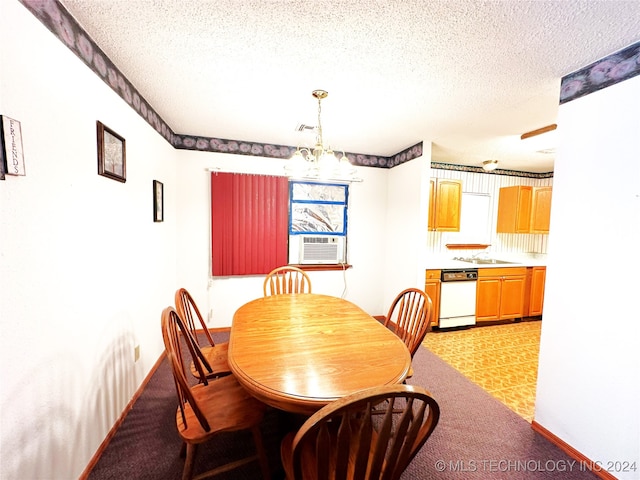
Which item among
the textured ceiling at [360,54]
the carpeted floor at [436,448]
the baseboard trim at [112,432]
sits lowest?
the carpeted floor at [436,448]

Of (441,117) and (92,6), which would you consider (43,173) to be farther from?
(441,117)

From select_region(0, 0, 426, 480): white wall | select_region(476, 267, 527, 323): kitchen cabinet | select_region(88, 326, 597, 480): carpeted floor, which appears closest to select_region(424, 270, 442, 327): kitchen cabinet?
select_region(476, 267, 527, 323): kitchen cabinet

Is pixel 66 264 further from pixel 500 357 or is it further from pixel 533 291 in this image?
pixel 533 291

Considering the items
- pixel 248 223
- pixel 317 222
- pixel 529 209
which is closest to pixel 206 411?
pixel 248 223

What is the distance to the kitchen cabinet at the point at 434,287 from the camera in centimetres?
325

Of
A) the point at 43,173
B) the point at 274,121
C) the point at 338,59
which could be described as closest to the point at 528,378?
the point at 338,59

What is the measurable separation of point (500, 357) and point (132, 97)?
406 centimetres

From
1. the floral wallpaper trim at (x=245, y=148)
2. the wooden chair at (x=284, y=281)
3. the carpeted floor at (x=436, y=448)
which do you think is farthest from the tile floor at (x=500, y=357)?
the floral wallpaper trim at (x=245, y=148)

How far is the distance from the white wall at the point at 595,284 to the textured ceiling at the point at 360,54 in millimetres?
424

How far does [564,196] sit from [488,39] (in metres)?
1.06

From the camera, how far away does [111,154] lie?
161 cm

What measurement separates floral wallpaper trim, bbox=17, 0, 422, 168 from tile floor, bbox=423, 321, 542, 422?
223cm

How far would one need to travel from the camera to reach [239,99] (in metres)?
2.07

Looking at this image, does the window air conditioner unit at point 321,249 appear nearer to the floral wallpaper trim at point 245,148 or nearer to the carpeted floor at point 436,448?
the floral wallpaper trim at point 245,148
